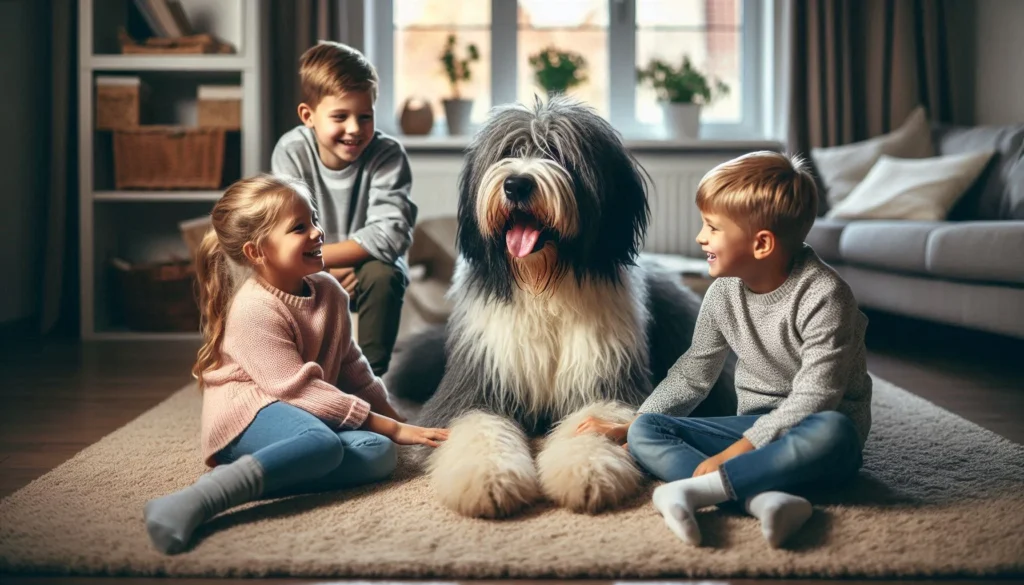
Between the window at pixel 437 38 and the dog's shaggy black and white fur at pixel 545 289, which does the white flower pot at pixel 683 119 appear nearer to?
the window at pixel 437 38

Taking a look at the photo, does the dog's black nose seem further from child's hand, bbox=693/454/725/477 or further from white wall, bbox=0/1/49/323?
white wall, bbox=0/1/49/323

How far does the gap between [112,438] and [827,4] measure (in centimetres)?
401

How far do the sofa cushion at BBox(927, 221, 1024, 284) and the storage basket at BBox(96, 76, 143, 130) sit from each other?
3106 millimetres

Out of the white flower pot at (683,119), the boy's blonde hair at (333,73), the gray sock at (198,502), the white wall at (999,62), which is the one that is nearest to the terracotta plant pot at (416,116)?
the white flower pot at (683,119)

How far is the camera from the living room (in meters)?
1.31

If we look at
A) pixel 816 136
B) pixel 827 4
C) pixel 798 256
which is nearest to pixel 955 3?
pixel 827 4

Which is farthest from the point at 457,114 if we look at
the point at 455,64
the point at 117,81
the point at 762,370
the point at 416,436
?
the point at 762,370

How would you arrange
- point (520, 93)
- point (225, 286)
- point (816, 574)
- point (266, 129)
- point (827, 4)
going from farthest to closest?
point (520, 93), point (827, 4), point (266, 129), point (225, 286), point (816, 574)

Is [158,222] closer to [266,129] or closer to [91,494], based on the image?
[266,129]

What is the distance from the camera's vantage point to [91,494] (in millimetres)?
1564

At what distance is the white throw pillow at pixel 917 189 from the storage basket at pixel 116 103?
3.05 meters

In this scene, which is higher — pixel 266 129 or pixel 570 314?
pixel 266 129

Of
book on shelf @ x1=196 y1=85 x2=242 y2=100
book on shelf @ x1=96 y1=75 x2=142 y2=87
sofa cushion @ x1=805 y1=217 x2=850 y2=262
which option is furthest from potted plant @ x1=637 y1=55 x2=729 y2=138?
book on shelf @ x1=96 y1=75 x2=142 y2=87

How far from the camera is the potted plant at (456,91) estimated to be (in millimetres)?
4754
